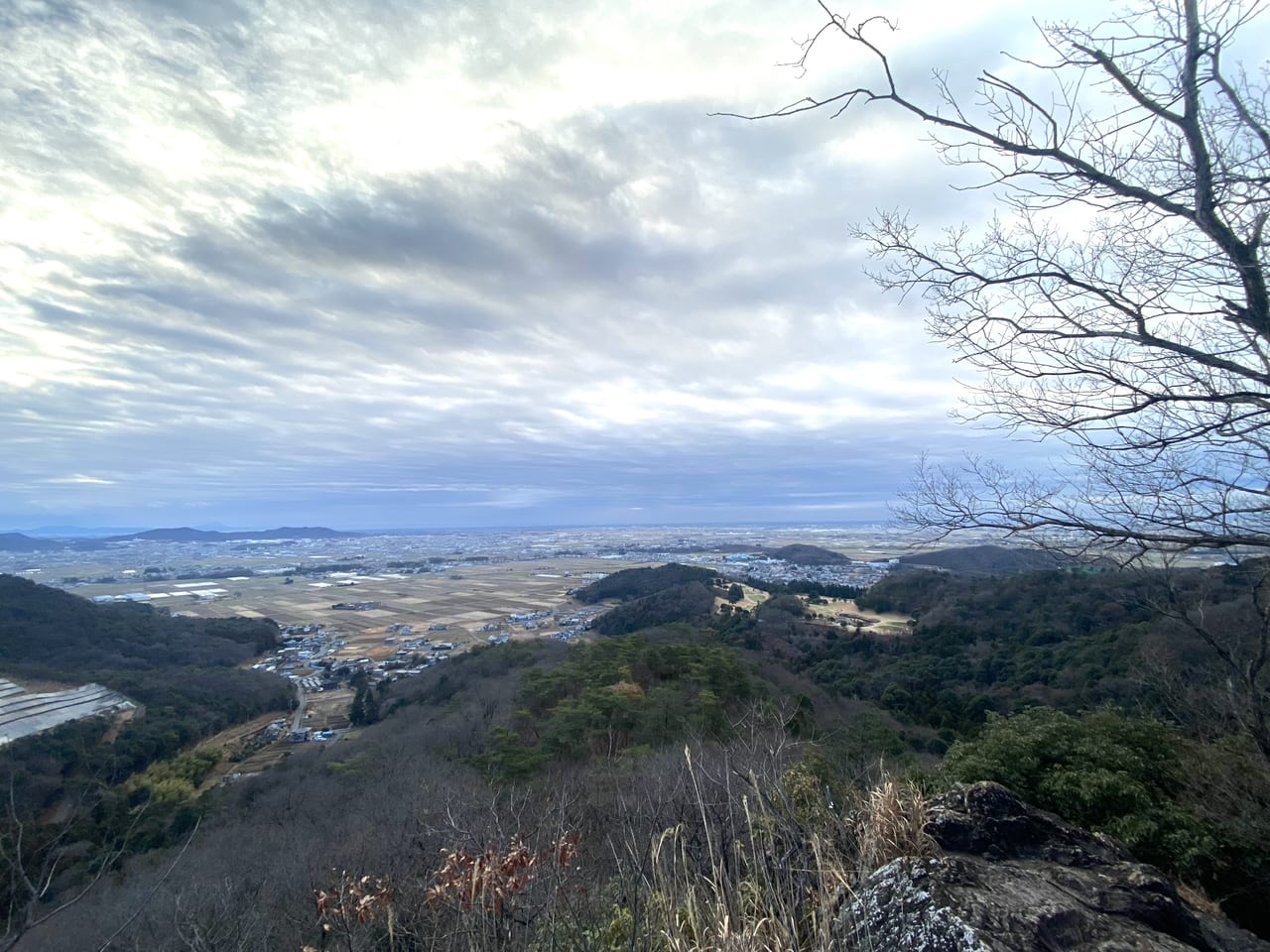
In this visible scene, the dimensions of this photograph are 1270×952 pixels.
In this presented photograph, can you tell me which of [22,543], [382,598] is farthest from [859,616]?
[22,543]

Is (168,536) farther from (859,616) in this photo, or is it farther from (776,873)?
(776,873)

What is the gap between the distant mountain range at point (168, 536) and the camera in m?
75.7

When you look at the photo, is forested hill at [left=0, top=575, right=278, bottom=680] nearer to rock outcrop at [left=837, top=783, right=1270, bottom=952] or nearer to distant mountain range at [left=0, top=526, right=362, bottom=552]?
rock outcrop at [left=837, top=783, right=1270, bottom=952]

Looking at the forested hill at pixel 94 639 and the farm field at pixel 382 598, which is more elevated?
the forested hill at pixel 94 639

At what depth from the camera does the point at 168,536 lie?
103500 mm

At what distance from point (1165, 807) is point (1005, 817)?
644 cm

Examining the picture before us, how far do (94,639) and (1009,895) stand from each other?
44.8 metres

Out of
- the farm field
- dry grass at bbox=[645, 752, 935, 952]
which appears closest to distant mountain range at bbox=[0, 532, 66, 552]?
the farm field

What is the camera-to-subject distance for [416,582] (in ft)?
221

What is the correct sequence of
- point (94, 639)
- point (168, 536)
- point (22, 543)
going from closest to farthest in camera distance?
point (94, 639) → point (22, 543) → point (168, 536)

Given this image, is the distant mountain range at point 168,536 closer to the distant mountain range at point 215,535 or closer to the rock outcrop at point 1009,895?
the distant mountain range at point 215,535

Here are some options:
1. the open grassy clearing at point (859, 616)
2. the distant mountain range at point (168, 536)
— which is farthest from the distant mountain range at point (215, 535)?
the open grassy clearing at point (859, 616)

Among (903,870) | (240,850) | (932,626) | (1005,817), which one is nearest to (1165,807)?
(1005,817)

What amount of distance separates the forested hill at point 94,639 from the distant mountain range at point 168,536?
5456cm
